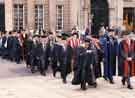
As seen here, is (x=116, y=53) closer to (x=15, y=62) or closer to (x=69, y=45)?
(x=69, y=45)

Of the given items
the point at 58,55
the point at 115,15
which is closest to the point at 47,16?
the point at 115,15

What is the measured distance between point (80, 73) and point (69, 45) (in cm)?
179

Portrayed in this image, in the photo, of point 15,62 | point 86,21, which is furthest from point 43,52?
point 86,21

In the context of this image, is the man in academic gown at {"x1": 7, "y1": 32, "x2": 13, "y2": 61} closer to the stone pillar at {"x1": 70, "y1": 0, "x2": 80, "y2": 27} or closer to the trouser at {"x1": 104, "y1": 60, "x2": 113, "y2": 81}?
the trouser at {"x1": 104, "y1": 60, "x2": 113, "y2": 81}

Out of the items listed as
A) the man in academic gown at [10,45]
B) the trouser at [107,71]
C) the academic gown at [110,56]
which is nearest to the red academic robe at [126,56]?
the academic gown at [110,56]

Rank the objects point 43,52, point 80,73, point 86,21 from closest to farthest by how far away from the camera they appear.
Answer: point 80,73 → point 43,52 → point 86,21

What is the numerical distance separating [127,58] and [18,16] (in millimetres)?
23686

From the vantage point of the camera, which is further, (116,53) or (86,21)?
(86,21)

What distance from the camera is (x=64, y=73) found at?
55.3ft

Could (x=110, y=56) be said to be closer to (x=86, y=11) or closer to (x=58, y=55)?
(x=58, y=55)

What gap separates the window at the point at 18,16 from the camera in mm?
37906

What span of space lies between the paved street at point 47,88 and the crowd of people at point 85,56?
325 millimetres

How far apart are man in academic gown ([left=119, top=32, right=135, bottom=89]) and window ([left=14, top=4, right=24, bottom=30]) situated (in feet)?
74.8

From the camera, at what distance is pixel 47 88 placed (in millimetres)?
15891
